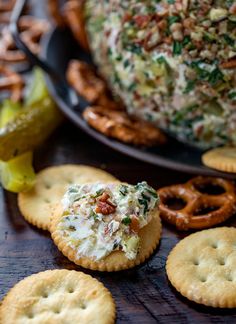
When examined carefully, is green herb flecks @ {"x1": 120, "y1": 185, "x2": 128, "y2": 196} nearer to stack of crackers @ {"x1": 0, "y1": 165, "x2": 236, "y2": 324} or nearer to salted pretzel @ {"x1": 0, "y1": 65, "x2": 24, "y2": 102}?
stack of crackers @ {"x1": 0, "y1": 165, "x2": 236, "y2": 324}

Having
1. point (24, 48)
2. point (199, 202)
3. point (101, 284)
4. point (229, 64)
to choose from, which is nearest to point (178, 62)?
point (229, 64)

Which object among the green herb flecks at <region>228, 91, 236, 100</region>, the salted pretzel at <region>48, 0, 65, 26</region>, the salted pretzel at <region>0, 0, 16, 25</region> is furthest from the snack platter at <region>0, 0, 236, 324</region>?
the salted pretzel at <region>0, 0, 16, 25</region>

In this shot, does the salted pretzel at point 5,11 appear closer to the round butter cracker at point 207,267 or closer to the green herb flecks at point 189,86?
the green herb flecks at point 189,86

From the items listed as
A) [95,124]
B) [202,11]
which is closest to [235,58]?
[202,11]

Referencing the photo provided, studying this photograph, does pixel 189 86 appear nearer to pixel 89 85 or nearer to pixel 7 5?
pixel 89 85

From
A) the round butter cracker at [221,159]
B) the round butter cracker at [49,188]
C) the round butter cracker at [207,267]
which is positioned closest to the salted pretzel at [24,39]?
the round butter cracker at [49,188]
